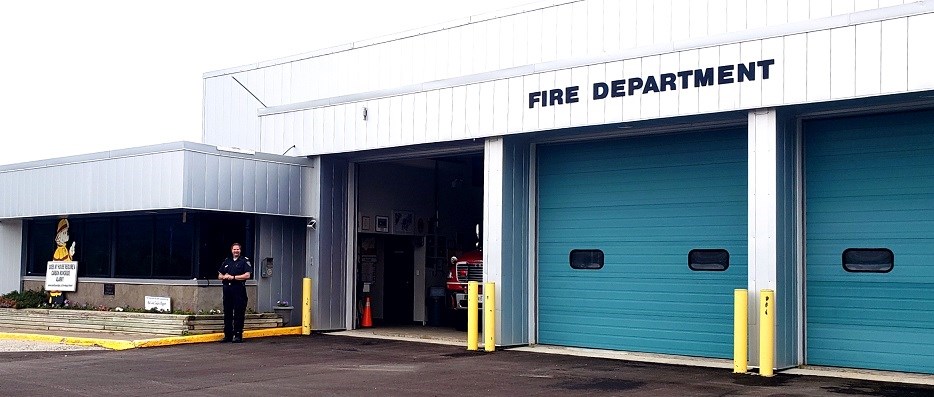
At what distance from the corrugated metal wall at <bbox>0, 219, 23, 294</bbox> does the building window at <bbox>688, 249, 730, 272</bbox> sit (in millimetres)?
16380

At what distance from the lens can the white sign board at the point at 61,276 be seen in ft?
73.8

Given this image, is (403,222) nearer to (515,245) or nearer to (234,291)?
(234,291)

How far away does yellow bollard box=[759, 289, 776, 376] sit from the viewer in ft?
45.7

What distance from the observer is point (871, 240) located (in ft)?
→ 47.8

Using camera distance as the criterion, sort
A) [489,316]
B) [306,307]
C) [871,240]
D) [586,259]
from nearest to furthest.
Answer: [871,240] < [489,316] < [586,259] < [306,307]

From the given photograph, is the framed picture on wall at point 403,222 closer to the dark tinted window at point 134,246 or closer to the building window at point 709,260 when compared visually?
the dark tinted window at point 134,246

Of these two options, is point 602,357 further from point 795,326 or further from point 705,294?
point 795,326

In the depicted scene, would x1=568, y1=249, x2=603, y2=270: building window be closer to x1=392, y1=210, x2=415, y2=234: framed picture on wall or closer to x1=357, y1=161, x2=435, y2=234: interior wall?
x1=357, y1=161, x2=435, y2=234: interior wall

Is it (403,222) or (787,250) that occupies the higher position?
(403,222)

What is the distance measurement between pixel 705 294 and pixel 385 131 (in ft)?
23.4

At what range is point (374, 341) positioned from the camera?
19312 millimetres

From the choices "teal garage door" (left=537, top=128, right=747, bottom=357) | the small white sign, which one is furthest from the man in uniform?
"teal garage door" (left=537, top=128, right=747, bottom=357)

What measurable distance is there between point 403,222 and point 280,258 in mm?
3535

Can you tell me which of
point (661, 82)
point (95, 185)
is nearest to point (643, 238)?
point (661, 82)
